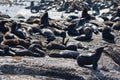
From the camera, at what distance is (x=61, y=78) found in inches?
541

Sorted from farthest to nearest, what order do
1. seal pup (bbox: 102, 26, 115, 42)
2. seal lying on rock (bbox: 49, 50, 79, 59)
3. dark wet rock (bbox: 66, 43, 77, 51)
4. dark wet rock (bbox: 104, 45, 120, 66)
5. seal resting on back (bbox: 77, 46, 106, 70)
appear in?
seal pup (bbox: 102, 26, 115, 42) → dark wet rock (bbox: 104, 45, 120, 66) → dark wet rock (bbox: 66, 43, 77, 51) → seal lying on rock (bbox: 49, 50, 79, 59) → seal resting on back (bbox: 77, 46, 106, 70)

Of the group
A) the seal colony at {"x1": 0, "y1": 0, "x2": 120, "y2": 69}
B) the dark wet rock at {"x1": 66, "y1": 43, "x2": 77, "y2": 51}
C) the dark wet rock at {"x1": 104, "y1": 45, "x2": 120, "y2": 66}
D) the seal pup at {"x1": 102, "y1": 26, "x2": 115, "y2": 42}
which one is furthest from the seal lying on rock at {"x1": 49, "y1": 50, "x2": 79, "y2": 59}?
the seal pup at {"x1": 102, "y1": 26, "x2": 115, "y2": 42}

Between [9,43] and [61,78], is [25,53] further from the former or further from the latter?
[61,78]

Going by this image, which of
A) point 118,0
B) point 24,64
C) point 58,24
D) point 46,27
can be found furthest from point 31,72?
point 118,0

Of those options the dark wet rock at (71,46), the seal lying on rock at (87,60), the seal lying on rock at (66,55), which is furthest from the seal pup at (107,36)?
the seal lying on rock at (87,60)

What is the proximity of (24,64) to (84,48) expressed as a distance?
410cm

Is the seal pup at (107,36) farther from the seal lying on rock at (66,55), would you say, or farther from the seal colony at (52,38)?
the seal lying on rock at (66,55)

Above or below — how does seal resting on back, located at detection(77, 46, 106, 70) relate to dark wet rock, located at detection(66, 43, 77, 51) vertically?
above

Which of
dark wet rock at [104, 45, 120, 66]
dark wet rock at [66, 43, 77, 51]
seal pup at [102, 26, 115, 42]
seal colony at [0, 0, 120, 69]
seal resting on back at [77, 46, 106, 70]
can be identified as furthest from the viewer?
seal pup at [102, 26, 115, 42]

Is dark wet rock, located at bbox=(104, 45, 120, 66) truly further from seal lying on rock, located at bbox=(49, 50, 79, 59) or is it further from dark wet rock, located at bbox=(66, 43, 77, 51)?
Answer: seal lying on rock, located at bbox=(49, 50, 79, 59)

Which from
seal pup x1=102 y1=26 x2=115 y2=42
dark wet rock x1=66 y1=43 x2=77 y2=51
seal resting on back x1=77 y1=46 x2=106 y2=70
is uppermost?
seal resting on back x1=77 y1=46 x2=106 y2=70

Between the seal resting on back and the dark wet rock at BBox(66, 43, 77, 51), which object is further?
the dark wet rock at BBox(66, 43, 77, 51)

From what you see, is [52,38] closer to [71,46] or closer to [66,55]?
[71,46]

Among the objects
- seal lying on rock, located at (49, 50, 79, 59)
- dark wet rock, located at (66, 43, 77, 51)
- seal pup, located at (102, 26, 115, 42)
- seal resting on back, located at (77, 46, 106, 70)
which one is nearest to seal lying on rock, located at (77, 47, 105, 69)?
seal resting on back, located at (77, 46, 106, 70)
